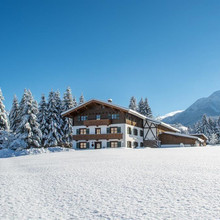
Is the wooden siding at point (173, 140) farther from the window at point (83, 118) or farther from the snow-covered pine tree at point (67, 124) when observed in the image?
the snow-covered pine tree at point (67, 124)

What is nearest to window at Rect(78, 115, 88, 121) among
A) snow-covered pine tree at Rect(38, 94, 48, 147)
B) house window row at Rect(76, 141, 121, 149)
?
house window row at Rect(76, 141, 121, 149)

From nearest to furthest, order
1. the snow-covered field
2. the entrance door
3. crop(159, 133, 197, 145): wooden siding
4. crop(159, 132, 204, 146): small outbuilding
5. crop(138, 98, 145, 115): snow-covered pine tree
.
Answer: the snow-covered field, the entrance door, crop(159, 132, 204, 146): small outbuilding, crop(159, 133, 197, 145): wooden siding, crop(138, 98, 145, 115): snow-covered pine tree

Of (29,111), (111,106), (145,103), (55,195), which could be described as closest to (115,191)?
(55,195)

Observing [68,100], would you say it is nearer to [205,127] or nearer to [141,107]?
[141,107]

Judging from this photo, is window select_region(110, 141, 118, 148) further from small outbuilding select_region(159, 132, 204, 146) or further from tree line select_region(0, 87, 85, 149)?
tree line select_region(0, 87, 85, 149)

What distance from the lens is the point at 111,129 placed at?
36.4 meters

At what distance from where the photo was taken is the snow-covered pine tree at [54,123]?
4138 cm

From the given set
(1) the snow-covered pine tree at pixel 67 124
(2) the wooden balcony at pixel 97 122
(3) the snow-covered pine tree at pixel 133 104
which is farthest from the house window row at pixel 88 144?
(3) the snow-covered pine tree at pixel 133 104

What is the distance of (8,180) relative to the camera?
9.30 meters

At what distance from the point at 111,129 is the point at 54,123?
1167 centimetres

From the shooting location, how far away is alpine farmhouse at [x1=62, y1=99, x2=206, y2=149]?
3569 cm

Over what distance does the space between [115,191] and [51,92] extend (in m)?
39.6

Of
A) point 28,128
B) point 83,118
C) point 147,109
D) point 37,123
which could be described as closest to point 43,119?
point 37,123

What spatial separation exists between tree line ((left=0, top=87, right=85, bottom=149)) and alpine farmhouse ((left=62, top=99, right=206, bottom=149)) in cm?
525
